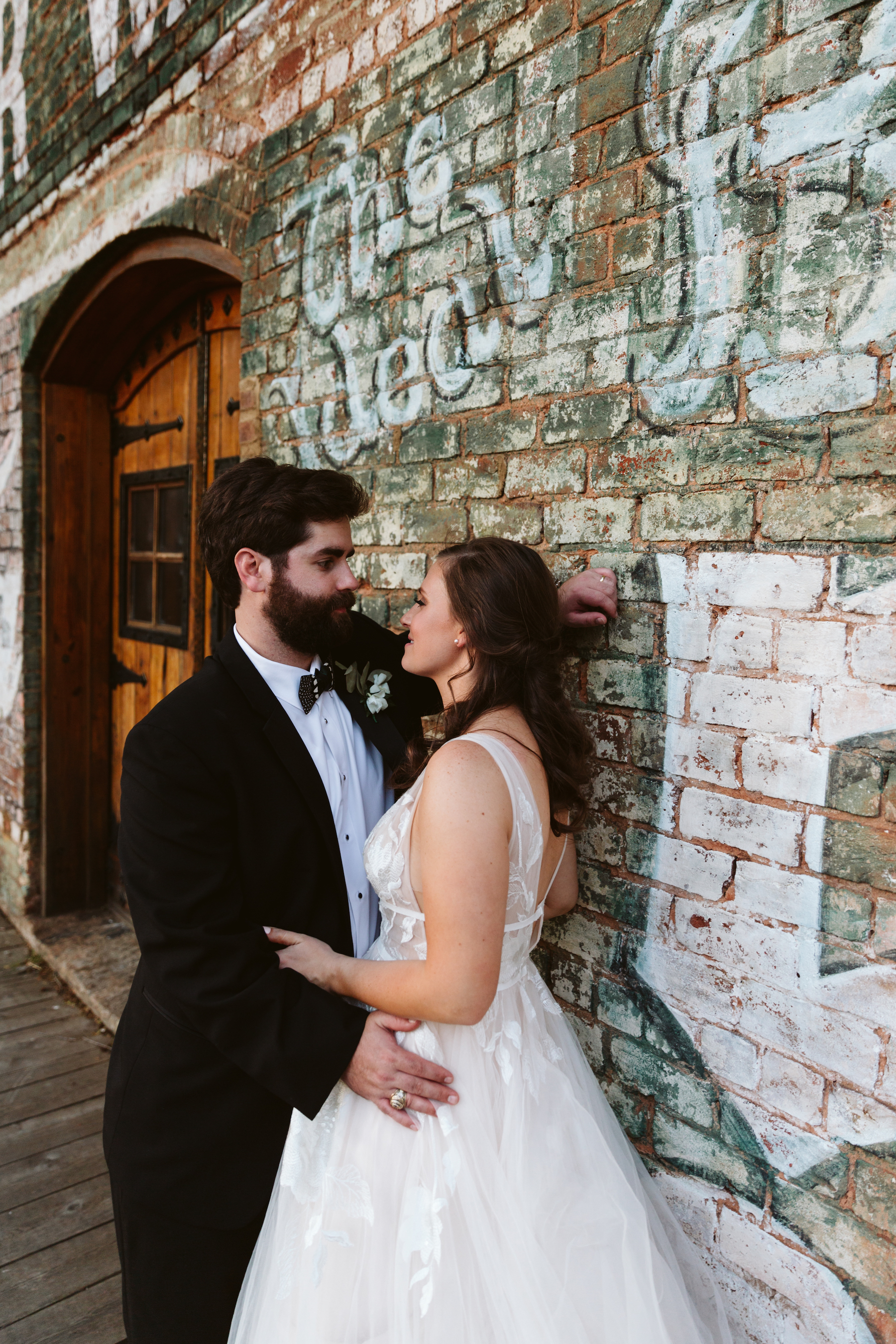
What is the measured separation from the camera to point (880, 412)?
1402 mm

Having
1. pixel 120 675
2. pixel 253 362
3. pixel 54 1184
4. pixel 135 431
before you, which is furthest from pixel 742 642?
pixel 120 675

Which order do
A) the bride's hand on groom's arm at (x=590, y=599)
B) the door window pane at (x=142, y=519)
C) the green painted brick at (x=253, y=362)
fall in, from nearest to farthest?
the bride's hand on groom's arm at (x=590, y=599) < the green painted brick at (x=253, y=362) < the door window pane at (x=142, y=519)

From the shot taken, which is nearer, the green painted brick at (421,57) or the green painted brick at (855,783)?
the green painted brick at (855,783)

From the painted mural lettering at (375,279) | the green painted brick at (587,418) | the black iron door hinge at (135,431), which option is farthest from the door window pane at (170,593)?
the green painted brick at (587,418)

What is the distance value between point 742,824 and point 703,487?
26.9 inches

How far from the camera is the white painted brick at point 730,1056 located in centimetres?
161

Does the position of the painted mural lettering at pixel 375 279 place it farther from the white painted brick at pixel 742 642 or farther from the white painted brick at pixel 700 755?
the white painted brick at pixel 700 755

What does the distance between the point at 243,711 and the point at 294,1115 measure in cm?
82

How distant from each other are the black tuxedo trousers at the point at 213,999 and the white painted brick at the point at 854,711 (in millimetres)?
1022

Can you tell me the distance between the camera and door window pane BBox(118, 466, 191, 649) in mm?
4098

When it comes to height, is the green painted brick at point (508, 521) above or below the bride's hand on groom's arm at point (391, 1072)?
above

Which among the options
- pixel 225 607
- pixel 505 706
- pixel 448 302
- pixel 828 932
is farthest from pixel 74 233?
pixel 828 932

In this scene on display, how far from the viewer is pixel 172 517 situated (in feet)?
13.8

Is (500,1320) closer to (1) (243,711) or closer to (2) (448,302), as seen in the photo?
(1) (243,711)
